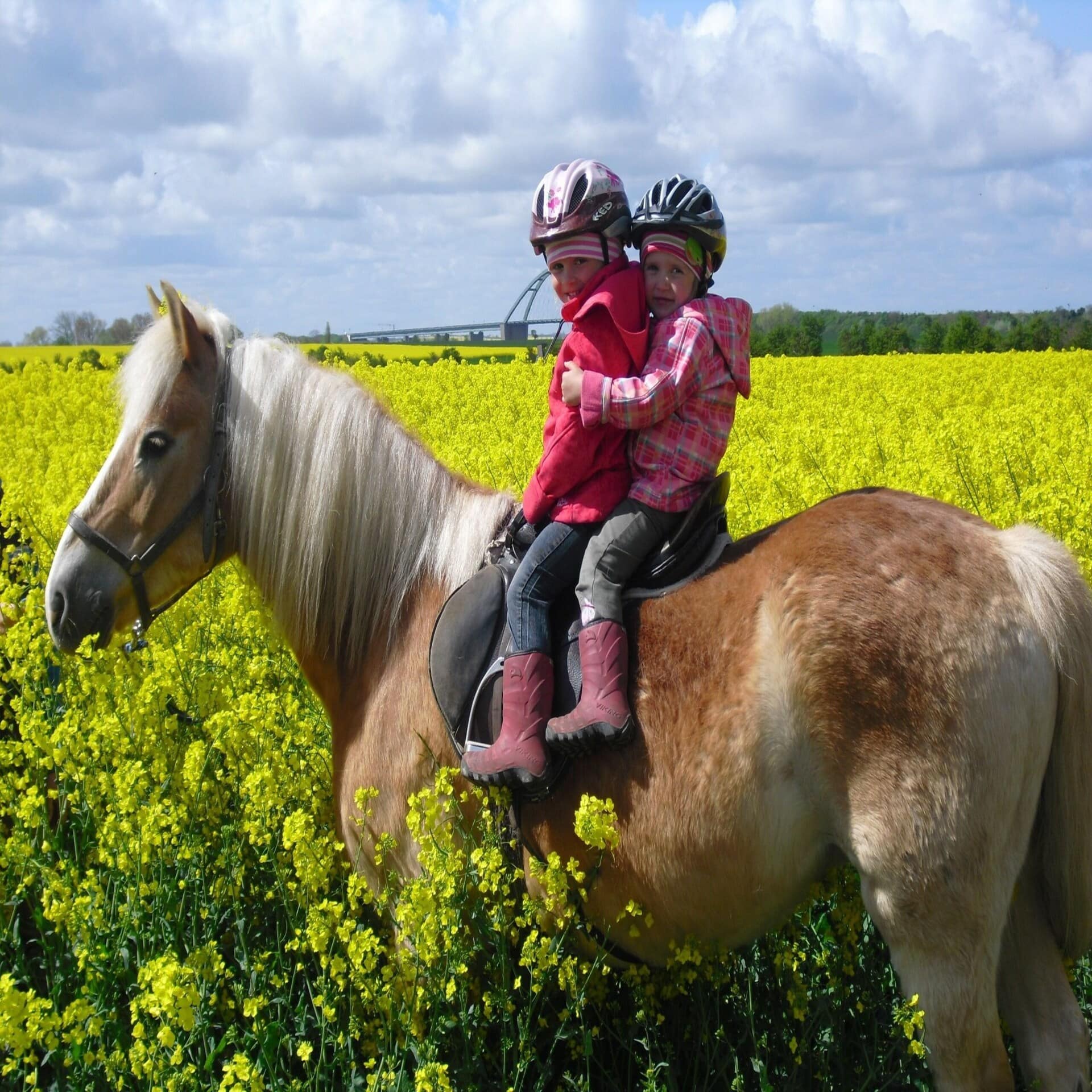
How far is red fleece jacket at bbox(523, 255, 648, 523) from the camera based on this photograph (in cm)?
267

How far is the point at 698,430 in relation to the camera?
2695 mm

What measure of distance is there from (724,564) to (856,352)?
38.7 metres

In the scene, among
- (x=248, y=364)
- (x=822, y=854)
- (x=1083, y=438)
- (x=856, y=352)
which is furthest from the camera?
(x=856, y=352)

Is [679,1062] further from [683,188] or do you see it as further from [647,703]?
[683,188]

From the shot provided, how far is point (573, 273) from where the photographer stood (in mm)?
2822

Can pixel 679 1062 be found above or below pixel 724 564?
below

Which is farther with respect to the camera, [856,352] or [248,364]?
[856,352]

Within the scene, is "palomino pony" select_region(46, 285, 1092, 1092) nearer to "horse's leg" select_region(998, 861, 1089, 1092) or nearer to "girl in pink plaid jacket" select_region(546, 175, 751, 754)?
"horse's leg" select_region(998, 861, 1089, 1092)

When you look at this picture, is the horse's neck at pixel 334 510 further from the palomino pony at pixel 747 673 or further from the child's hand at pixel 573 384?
the child's hand at pixel 573 384

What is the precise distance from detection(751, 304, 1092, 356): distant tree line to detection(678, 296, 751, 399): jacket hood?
33625 millimetres

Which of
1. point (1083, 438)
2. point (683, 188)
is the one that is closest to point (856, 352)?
point (1083, 438)

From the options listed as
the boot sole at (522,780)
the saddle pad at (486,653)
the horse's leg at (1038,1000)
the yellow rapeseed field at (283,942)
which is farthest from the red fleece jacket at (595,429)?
the horse's leg at (1038,1000)

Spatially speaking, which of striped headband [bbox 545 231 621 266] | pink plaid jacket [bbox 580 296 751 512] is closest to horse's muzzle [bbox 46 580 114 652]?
pink plaid jacket [bbox 580 296 751 512]

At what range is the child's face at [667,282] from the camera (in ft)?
9.07
